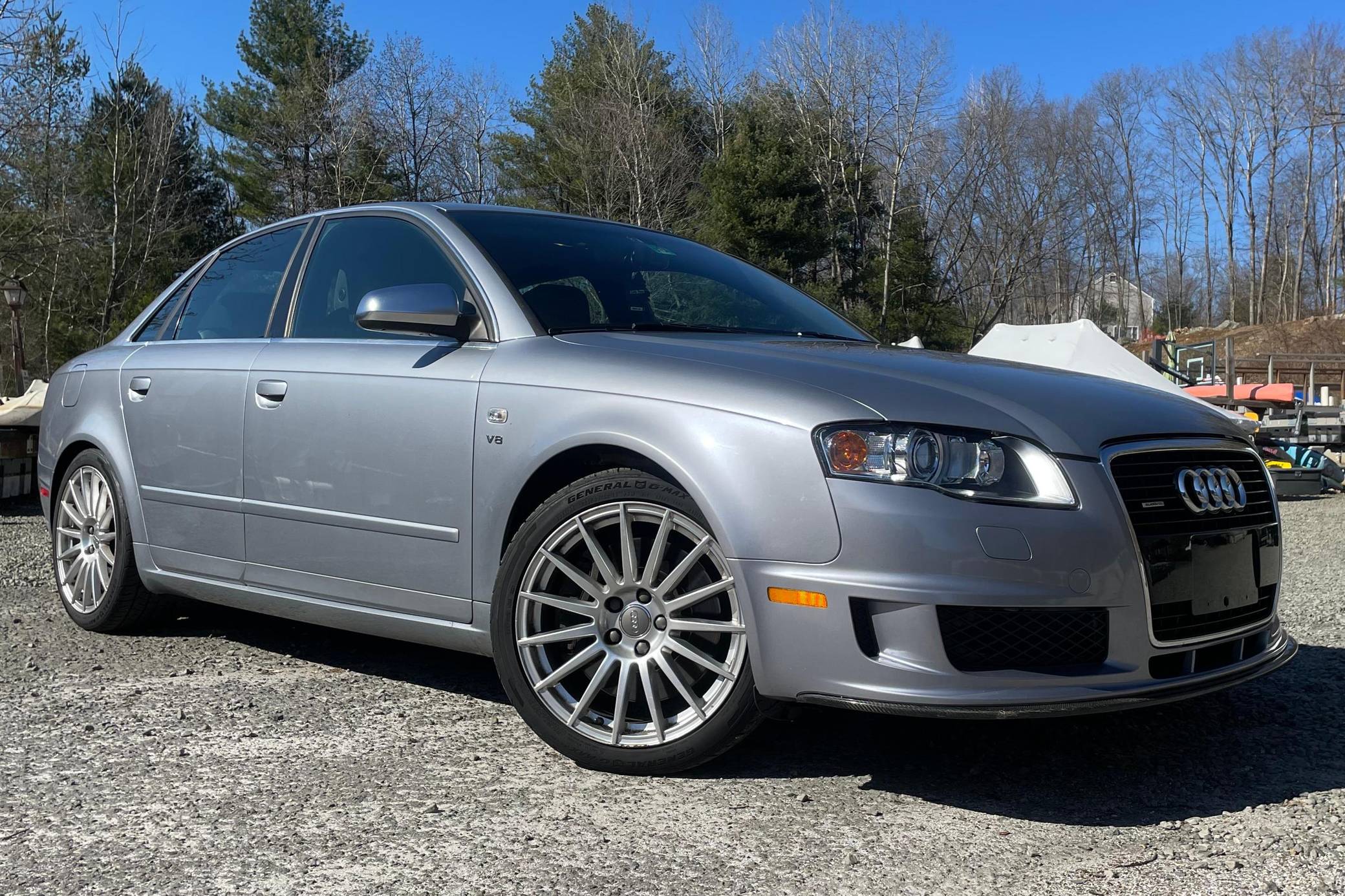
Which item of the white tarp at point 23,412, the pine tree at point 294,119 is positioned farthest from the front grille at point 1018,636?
the pine tree at point 294,119

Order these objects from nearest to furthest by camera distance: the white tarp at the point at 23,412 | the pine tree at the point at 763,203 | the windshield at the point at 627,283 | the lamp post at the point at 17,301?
the windshield at the point at 627,283 → the white tarp at the point at 23,412 → the lamp post at the point at 17,301 → the pine tree at the point at 763,203

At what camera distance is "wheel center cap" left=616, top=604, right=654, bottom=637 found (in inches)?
113

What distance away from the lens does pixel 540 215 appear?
4.05 metres

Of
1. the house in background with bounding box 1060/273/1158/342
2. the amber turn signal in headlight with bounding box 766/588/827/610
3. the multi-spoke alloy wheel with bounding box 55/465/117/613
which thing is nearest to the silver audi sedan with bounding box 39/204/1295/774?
the amber turn signal in headlight with bounding box 766/588/827/610

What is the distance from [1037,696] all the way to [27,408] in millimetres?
9876

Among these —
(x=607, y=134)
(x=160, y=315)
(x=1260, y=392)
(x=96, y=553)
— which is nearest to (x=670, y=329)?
(x=160, y=315)

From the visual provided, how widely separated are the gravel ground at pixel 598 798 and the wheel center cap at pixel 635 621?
374 millimetres

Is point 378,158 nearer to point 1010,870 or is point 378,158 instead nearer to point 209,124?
point 209,124

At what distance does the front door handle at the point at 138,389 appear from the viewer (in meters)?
4.30

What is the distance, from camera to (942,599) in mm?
2482

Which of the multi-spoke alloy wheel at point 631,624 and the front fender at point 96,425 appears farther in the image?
the front fender at point 96,425

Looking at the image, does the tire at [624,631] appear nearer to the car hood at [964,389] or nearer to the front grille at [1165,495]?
the car hood at [964,389]

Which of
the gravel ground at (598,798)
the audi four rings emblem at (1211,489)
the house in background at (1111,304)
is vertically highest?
the house in background at (1111,304)

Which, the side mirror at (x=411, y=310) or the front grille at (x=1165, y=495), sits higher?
the side mirror at (x=411, y=310)
